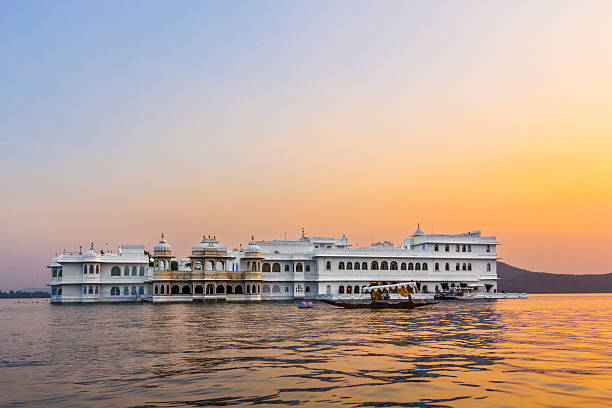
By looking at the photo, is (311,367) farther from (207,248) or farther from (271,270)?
(271,270)

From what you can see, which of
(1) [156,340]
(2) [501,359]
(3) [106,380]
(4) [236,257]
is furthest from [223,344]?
(4) [236,257]

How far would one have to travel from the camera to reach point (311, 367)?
18.6 m

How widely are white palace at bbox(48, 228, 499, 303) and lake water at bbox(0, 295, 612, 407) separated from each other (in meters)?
38.1

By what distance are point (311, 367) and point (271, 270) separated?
58.2 m

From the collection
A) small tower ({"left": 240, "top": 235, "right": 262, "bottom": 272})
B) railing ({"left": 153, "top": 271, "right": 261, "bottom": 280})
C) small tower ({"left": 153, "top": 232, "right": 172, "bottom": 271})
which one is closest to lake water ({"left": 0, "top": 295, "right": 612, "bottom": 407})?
railing ({"left": 153, "top": 271, "right": 261, "bottom": 280})

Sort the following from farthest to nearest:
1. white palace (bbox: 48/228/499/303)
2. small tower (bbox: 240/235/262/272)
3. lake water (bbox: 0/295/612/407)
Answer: small tower (bbox: 240/235/262/272) < white palace (bbox: 48/228/499/303) < lake water (bbox: 0/295/612/407)

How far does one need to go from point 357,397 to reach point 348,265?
64881mm

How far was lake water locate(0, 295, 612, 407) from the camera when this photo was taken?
14.1 metres

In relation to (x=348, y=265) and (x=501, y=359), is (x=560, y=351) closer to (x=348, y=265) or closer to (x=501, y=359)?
(x=501, y=359)

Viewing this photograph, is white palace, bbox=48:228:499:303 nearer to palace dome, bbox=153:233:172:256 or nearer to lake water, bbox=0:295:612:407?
palace dome, bbox=153:233:172:256

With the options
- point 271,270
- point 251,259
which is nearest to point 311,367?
point 251,259

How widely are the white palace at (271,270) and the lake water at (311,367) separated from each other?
1499 inches

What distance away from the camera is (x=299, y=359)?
20.4 m

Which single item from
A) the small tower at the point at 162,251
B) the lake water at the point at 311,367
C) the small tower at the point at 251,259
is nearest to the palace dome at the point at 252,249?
the small tower at the point at 251,259
